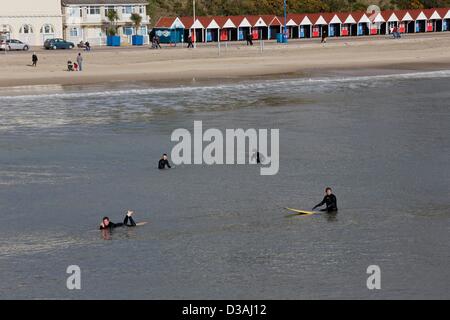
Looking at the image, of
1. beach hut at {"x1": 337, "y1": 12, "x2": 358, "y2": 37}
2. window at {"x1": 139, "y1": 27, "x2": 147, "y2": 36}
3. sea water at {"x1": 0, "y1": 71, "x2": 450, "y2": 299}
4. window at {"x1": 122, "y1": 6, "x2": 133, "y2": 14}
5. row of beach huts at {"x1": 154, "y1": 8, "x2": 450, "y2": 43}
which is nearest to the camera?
sea water at {"x1": 0, "y1": 71, "x2": 450, "y2": 299}

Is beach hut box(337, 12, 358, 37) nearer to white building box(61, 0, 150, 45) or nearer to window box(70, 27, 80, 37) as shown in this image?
white building box(61, 0, 150, 45)

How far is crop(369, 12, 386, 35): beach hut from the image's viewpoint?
110812 mm

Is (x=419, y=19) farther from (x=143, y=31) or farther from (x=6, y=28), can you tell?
(x=6, y=28)

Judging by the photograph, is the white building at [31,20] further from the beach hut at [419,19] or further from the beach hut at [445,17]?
the beach hut at [445,17]

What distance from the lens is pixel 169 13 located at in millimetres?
117125

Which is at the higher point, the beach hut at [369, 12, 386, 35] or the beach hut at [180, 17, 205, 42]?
the beach hut at [369, 12, 386, 35]

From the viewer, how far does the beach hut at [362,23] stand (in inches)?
4300

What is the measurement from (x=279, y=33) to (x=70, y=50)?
24751mm

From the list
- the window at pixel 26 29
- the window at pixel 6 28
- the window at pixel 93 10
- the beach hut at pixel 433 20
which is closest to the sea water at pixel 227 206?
the window at pixel 6 28

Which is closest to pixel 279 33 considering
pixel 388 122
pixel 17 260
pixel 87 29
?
pixel 87 29

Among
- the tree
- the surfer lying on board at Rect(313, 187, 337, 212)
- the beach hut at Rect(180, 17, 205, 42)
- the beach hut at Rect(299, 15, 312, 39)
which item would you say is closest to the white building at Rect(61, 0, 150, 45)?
the tree

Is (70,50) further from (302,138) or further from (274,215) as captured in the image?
(274,215)

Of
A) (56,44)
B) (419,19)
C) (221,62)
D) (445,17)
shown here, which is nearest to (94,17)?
(56,44)
